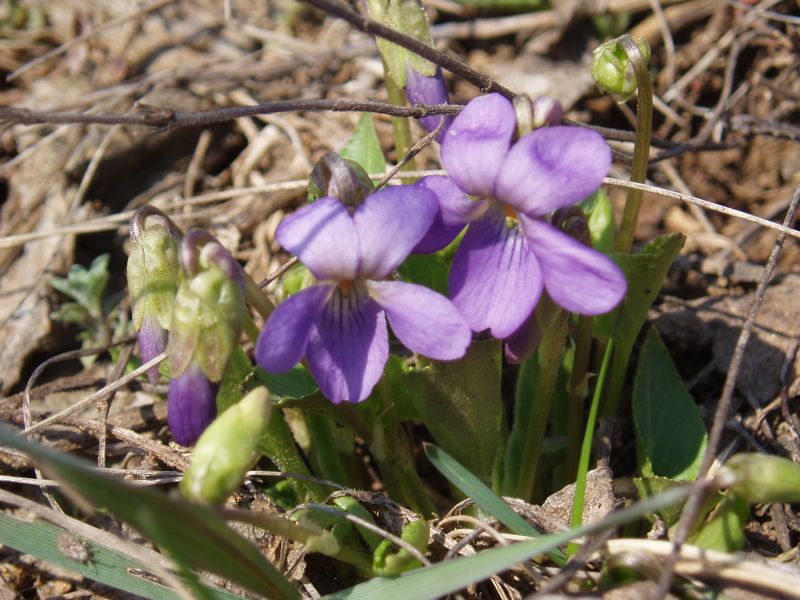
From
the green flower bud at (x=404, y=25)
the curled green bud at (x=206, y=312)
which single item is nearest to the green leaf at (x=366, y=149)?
the green flower bud at (x=404, y=25)

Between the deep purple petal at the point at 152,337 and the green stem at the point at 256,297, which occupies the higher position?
the green stem at the point at 256,297

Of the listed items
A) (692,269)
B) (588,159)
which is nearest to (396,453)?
(588,159)

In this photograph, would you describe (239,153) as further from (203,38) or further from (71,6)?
(71,6)

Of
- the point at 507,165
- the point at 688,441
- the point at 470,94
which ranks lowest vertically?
the point at 688,441

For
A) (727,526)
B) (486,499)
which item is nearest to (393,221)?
(486,499)

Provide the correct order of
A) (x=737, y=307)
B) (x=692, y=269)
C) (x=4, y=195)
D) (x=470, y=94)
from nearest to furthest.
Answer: (x=737, y=307)
(x=692, y=269)
(x=4, y=195)
(x=470, y=94)

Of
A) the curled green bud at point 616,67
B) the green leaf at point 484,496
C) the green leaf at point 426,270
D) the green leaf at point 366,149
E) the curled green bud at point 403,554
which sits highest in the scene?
the curled green bud at point 616,67

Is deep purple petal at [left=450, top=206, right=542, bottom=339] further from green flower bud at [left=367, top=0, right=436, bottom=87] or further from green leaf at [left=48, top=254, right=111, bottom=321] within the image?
green leaf at [left=48, top=254, right=111, bottom=321]

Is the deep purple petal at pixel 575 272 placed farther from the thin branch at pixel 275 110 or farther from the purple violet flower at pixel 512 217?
the thin branch at pixel 275 110
